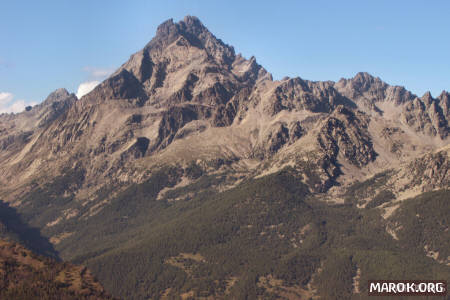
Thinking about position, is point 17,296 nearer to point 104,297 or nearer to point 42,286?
point 42,286

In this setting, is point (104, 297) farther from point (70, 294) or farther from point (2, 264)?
point (2, 264)

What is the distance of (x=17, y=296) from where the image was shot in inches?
7234

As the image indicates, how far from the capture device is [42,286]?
631ft

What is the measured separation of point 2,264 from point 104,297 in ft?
119

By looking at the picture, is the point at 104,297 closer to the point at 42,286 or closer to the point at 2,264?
the point at 42,286

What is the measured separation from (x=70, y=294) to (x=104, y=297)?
11559 millimetres

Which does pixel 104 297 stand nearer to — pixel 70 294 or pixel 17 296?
pixel 70 294

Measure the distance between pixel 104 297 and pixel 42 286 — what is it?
20.6 m

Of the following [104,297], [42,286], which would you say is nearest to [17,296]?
[42,286]

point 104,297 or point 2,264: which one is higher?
point 2,264

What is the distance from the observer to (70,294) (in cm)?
19212

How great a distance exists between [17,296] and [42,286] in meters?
10.1

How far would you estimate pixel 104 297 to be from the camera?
197250 millimetres

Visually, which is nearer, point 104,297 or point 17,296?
point 17,296
